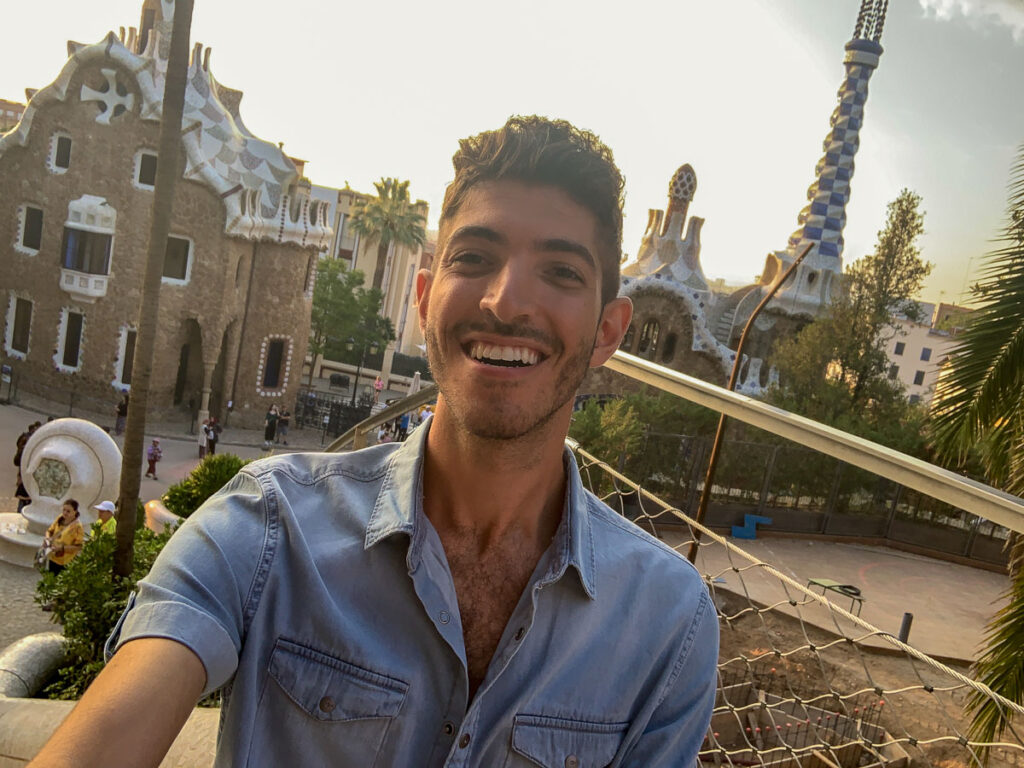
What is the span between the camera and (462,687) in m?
1.58

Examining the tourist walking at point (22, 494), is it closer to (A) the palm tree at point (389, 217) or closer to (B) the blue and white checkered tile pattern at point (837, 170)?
(B) the blue and white checkered tile pattern at point (837, 170)

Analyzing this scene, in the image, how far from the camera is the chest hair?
5.55 feet

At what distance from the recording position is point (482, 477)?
1.78 metres

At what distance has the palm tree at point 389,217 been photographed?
38.2 meters

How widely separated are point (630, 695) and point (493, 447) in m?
0.59

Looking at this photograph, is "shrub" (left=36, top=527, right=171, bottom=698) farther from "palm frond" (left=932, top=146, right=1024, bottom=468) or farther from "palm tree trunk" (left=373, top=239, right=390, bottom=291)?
"palm tree trunk" (left=373, top=239, right=390, bottom=291)

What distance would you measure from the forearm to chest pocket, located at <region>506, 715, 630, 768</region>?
2.01 ft

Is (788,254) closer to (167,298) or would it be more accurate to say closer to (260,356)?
(260,356)

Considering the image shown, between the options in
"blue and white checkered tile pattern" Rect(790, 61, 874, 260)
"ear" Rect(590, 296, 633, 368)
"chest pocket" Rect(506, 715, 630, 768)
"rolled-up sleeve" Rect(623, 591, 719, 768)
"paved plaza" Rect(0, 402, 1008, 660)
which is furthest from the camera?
"blue and white checkered tile pattern" Rect(790, 61, 874, 260)

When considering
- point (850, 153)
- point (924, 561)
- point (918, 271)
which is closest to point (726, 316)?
point (850, 153)

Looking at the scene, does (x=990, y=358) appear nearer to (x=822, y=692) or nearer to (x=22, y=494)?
(x=822, y=692)

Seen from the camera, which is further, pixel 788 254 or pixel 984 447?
pixel 788 254

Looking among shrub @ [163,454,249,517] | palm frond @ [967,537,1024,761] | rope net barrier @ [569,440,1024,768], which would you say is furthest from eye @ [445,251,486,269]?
shrub @ [163,454,249,517]

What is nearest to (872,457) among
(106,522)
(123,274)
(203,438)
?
(106,522)
